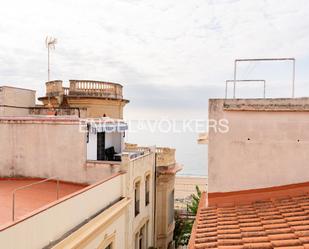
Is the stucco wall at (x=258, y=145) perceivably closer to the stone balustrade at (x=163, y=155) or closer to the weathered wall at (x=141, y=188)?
the weathered wall at (x=141, y=188)

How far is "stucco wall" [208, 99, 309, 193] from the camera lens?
7199mm

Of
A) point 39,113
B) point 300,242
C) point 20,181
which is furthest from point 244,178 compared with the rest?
point 39,113

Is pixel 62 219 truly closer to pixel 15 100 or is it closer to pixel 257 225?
pixel 257 225

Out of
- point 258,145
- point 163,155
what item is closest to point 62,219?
point 258,145

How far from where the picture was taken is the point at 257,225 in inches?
220

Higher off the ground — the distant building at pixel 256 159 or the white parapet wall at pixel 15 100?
the white parapet wall at pixel 15 100

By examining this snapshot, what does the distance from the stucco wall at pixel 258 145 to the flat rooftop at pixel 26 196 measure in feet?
15.6

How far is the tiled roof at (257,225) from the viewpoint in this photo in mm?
4699

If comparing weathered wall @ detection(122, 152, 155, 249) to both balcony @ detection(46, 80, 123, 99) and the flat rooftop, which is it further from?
balcony @ detection(46, 80, 123, 99)

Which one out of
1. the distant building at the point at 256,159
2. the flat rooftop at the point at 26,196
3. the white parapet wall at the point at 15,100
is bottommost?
the flat rooftop at the point at 26,196

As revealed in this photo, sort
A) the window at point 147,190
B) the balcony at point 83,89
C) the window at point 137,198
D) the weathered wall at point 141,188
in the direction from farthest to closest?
the balcony at point 83,89 < the window at point 147,190 < the window at point 137,198 < the weathered wall at point 141,188

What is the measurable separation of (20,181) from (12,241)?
7.95 meters

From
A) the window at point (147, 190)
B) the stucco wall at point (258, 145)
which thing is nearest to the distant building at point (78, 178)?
the window at point (147, 190)

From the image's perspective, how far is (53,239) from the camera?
307 inches
